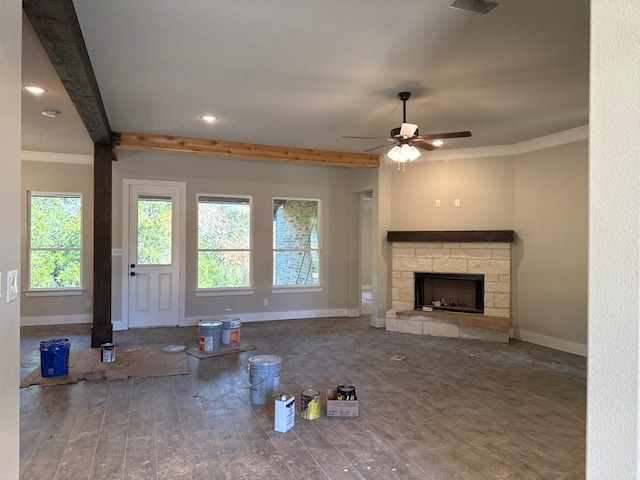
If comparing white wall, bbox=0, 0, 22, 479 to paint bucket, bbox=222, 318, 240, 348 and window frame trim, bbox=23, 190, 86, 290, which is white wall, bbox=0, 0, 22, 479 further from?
window frame trim, bbox=23, 190, 86, 290

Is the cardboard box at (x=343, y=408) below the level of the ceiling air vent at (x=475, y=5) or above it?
below

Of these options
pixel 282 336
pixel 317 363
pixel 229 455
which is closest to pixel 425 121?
pixel 317 363

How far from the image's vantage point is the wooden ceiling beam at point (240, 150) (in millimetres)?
→ 5465

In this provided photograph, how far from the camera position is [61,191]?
249 inches

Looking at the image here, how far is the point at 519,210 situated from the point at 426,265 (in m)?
1.52

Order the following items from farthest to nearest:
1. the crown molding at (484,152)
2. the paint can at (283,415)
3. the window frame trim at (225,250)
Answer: the window frame trim at (225,250) → the crown molding at (484,152) → the paint can at (283,415)

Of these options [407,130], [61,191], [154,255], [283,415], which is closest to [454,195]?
[407,130]

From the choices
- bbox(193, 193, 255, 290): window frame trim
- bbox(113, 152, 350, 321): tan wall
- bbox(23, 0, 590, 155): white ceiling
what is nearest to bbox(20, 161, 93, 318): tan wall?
bbox(113, 152, 350, 321): tan wall

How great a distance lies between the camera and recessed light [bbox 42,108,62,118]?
4.42 metres

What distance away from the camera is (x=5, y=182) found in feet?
5.50

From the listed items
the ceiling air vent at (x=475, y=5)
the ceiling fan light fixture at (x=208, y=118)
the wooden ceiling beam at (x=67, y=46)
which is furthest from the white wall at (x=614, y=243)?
the ceiling fan light fixture at (x=208, y=118)

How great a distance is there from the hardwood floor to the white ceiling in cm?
275

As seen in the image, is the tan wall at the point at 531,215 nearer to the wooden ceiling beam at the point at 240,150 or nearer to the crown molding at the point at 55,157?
the wooden ceiling beam at the point at 240,150

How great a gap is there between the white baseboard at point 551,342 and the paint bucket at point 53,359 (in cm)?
557
